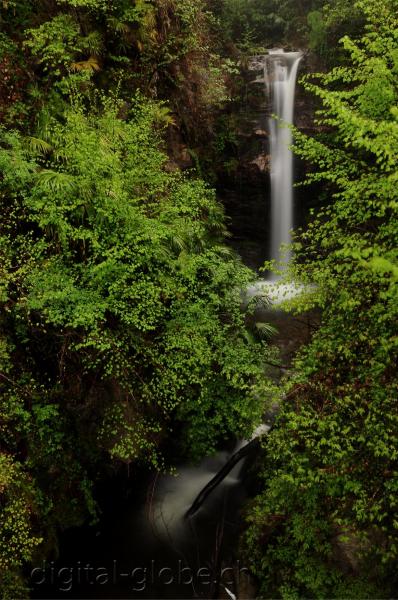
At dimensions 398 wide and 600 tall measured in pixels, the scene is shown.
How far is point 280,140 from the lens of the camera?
14039 millimetres

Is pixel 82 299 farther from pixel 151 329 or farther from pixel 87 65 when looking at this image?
pixel 87 65

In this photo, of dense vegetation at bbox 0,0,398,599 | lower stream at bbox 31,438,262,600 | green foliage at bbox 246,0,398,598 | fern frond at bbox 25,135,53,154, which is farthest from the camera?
lower stream at bbox 31,438,262,600

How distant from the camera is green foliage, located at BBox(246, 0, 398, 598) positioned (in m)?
4.95

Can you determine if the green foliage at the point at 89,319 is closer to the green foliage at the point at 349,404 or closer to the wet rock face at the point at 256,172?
the green foliage at the point at 349,404

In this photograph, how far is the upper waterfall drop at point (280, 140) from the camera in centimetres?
1420

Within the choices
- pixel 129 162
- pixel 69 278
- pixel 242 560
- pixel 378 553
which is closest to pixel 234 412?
pixel 242 560

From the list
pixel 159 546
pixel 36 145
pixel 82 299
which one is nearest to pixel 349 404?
pixel 82 299

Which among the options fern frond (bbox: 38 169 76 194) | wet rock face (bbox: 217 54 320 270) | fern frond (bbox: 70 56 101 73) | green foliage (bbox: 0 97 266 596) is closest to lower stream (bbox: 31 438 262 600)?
green foliage (bbox: 0 97 266 596)

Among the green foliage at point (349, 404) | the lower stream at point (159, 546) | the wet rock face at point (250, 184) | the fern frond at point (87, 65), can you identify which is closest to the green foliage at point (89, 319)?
the lower stream at point (159, 546)

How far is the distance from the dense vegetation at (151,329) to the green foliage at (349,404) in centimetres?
3

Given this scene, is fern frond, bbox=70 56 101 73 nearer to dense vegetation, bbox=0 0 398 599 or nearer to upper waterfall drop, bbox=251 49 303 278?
dense vegetation, bbox=0 0 398 599

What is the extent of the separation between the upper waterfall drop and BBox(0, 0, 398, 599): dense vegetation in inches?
268

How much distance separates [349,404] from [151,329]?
3048 mm

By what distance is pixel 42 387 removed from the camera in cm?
628
